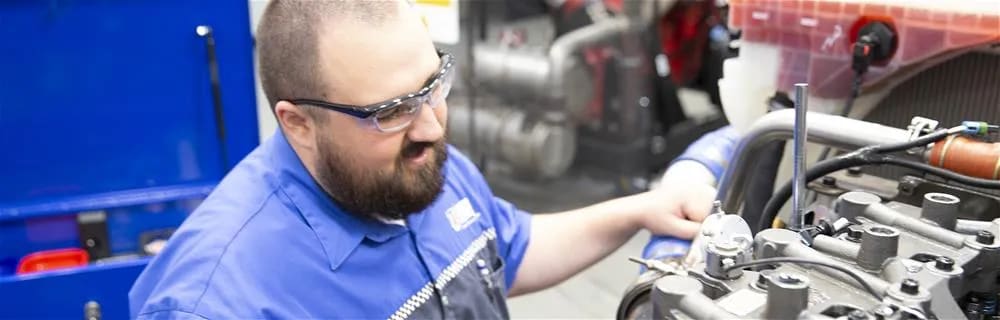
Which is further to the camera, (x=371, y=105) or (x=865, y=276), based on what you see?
(x=371, y=105)

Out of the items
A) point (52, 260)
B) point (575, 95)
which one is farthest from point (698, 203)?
point (575, 95)

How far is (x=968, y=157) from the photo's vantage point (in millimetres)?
771

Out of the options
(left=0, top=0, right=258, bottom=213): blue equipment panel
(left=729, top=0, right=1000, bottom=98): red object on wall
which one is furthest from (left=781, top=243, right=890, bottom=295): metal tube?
(left=0, top=0, right=258, bottom=213): blue equipment panel

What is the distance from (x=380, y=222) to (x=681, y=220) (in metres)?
0.43

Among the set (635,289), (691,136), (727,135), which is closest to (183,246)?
(635,289)

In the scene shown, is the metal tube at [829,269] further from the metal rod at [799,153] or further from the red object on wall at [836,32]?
the red object on wall at [836,32]

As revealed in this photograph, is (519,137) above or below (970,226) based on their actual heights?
below

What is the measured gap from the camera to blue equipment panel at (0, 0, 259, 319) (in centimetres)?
156

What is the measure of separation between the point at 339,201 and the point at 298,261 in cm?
12

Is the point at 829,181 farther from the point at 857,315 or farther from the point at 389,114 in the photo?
the point at 389,114

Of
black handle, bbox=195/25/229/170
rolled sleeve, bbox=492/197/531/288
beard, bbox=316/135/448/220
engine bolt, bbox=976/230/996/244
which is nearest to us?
engine bolt, bbox=976/230/996/244

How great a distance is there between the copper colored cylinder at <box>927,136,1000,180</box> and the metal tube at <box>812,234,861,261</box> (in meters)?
0.15

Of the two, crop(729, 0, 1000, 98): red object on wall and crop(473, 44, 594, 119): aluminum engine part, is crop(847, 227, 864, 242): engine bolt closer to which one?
crop(729, 0, 1000, 98): red object on wall

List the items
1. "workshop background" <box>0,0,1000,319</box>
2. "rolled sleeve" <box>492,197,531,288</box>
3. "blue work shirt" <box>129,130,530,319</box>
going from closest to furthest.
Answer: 1. "workshop background" <box>0,0,1000,319</box>
2. "blue work shirt" <box>129,130,530,319</box>
3. "rolled sleeve" <box>492,197,531,288</box>
